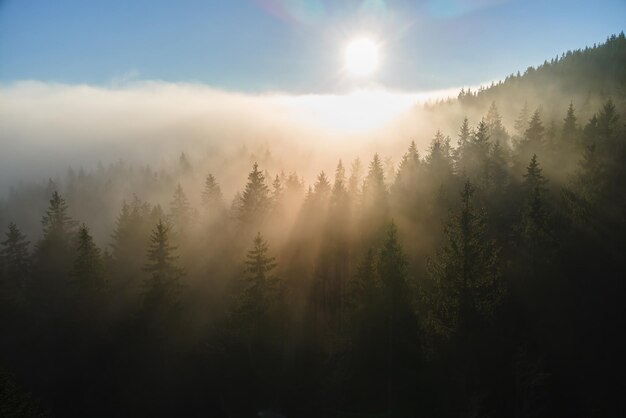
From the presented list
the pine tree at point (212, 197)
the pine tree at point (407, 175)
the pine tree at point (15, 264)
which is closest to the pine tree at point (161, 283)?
the pine tree at point (212, 197)

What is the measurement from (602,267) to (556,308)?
7.41m

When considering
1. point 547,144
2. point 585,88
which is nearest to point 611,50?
point 585,88

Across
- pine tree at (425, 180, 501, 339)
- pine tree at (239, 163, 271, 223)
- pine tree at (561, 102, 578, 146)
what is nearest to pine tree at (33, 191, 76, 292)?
pine tree at (239, 163, 271, 223)

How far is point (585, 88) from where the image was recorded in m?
139

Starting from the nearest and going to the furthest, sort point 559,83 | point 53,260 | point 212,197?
point 53,260 < point 212,197 < point 559,83

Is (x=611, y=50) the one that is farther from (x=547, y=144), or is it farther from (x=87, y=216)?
(x=87, y=216)

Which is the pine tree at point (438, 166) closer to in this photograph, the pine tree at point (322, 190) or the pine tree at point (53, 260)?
the pine tree at point (322, 190)

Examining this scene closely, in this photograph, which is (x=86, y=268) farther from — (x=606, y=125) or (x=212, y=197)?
(x=606, y=125)

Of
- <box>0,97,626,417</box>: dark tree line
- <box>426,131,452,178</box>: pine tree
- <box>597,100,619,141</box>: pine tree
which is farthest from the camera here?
<box>426,131,452,178</box>: pine tree

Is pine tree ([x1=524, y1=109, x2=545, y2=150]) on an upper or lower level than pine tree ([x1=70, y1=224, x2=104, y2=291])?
upper

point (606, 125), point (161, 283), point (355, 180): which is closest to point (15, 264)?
point (161, 283)

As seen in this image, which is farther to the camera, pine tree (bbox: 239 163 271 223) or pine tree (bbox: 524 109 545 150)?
pine tree (bbox: 524 109 545 150)

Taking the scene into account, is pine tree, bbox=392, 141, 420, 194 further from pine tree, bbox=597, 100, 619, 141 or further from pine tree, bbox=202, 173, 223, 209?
pine tree, bbox=202, 173, 223, 209

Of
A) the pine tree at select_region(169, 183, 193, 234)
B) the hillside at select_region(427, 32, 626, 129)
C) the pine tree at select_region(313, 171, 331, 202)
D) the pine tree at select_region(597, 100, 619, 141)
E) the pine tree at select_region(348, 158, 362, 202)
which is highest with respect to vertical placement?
the hillside at select_region(427, 32, 626, 129)
